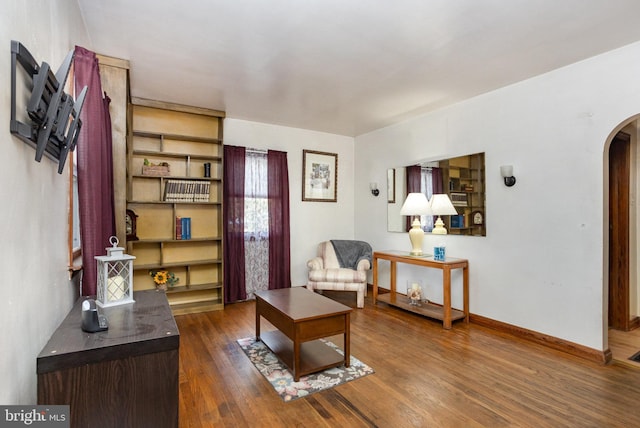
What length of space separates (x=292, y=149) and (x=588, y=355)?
4.10 meters

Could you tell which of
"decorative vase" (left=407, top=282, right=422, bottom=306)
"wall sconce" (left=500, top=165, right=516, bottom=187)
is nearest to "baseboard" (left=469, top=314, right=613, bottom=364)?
"decorative vase" (left=407, top=282, right=422, bottom=306)

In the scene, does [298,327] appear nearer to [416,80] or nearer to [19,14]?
[19,14]

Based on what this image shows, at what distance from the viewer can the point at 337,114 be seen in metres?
4.26

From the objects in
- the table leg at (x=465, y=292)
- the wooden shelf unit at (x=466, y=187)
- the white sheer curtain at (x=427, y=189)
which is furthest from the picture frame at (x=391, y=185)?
the table leg at (x=465, y=292)

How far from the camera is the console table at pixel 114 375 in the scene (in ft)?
3.79

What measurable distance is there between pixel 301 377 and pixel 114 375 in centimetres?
143

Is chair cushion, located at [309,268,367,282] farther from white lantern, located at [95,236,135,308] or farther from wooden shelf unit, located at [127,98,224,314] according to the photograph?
white lantern, located at [95,236,135,308]

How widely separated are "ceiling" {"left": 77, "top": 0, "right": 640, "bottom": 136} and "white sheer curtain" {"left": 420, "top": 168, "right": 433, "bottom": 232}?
2.93 ft

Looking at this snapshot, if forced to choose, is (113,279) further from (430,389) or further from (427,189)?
(427,189)

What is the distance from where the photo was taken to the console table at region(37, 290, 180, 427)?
116cm

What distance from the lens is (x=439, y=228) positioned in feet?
13.0

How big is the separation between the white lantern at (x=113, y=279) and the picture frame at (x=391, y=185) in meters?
3.59

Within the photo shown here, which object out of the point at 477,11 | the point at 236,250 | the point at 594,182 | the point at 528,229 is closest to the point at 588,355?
the point at 528,229

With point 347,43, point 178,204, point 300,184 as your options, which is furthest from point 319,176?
point 347,43
